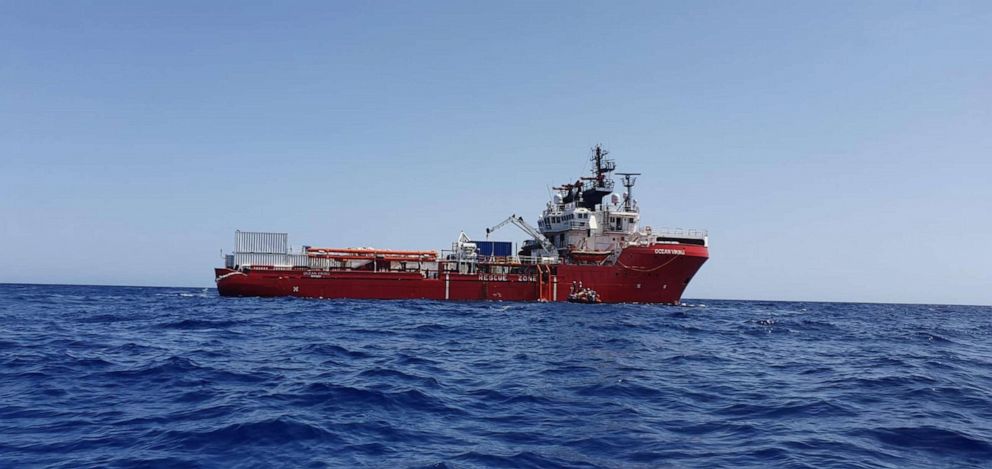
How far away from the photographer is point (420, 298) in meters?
53.2

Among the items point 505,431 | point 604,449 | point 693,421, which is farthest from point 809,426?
point 505,431

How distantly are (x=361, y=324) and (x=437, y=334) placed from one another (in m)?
5.23

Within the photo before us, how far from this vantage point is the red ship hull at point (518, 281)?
52.2m

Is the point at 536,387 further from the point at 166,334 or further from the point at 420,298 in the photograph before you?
the point at 420,298

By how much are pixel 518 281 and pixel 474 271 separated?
4.25 m

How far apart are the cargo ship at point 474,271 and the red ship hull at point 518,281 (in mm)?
87

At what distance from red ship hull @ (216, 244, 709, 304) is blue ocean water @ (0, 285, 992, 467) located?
29621mm

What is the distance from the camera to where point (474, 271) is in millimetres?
55469

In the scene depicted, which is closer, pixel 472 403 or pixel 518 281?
pixel 472 403

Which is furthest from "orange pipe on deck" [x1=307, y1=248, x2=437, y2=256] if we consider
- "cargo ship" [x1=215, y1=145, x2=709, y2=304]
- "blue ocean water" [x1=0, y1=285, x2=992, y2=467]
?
"blue ocean water" [x1=0, y1=285, x2=992, y2=467]

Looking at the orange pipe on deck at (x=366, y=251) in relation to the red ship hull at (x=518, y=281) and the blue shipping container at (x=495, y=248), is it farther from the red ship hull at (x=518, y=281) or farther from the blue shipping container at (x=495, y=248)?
the blue shipping container at (x=495, y=248)

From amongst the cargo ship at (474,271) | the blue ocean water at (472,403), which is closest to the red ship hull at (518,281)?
the cargo ship at (474,271)

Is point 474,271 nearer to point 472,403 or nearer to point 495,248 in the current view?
point 495,248

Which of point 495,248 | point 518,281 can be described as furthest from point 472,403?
point 495,248
